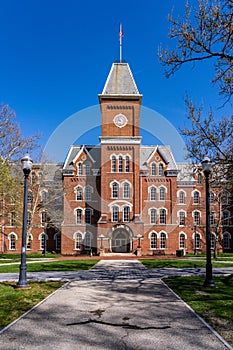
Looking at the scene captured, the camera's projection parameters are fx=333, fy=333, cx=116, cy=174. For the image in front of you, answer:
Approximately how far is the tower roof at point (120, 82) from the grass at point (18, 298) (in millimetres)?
31435

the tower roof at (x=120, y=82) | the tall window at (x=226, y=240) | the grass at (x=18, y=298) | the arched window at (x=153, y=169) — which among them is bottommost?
the tall window at (x=226, y=240)

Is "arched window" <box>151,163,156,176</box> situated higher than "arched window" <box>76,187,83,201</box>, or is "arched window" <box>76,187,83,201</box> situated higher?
"arched window" <box>151,163,156,176</box>

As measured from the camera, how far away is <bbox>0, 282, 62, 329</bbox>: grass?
8623mm

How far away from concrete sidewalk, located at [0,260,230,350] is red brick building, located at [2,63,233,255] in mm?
27561

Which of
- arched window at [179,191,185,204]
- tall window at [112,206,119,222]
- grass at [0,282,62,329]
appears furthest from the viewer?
arched window at [179,191,185,204]

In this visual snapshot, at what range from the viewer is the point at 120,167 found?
40.7m

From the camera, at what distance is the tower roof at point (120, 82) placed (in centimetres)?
4200

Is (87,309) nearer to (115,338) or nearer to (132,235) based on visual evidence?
(115,338)

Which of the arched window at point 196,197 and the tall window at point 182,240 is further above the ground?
the arched window at point 196,197

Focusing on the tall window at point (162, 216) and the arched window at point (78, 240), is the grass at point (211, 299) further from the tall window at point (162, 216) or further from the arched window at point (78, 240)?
the arched window at point (78, 240)

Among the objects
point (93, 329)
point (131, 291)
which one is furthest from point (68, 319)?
point (131, 291)

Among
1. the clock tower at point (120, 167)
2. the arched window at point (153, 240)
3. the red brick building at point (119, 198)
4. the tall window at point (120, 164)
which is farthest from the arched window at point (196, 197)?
the tall window at point (120, 164)

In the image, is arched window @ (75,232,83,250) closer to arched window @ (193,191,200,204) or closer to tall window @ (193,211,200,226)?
tall window @ (193,211,200,226)

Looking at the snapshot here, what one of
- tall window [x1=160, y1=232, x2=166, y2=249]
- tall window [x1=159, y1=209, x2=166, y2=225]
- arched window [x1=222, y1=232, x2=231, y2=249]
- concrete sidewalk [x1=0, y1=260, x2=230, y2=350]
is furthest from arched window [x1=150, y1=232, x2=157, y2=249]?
concrete sidewalk [x1=0, y1=260, x2=230, y2=350]
